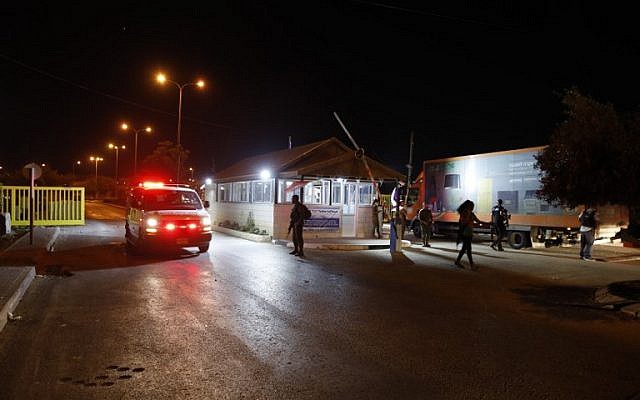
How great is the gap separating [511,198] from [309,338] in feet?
47.8

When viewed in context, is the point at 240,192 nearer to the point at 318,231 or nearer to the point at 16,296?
the point at 318,231

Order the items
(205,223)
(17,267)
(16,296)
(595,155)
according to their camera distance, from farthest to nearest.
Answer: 1. (205,223)
2. (17,267)
3. (595,155)
4. (16,296)

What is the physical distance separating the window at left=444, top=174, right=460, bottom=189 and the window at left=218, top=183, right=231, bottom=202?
36.7 feet

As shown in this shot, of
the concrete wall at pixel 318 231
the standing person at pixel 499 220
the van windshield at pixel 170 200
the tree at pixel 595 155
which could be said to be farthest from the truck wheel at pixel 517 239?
the van windshield at pixel 170 200

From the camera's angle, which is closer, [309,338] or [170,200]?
[309,338]

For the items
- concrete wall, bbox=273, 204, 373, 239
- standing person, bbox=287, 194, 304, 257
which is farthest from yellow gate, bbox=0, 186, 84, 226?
standing person, bbox=287, 194, 304, 257

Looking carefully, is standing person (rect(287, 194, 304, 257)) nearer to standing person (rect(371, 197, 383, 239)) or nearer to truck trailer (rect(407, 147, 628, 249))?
standing person (rect(371, 197, 383, 239))

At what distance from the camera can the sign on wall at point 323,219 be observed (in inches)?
812

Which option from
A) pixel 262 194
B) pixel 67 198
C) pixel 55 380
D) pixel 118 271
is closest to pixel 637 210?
pixel 55 380

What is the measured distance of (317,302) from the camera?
337 inches

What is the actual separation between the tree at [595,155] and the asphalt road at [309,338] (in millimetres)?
2009

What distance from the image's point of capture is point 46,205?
75.7 ft

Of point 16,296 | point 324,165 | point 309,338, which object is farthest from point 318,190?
point 309,338

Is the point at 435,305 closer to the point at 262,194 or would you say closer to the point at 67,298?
the point at 67,298
